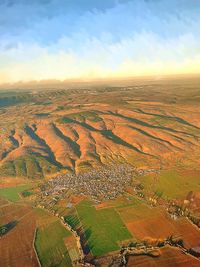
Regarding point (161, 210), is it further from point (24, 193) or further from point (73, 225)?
point (24, 193)

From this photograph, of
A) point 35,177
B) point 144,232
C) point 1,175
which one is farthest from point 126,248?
point 1,175

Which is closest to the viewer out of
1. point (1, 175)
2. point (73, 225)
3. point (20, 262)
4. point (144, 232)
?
point (20, 262)

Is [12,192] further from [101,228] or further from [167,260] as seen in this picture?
[167,260]

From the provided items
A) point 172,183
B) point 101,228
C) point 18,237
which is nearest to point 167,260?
point 101,228

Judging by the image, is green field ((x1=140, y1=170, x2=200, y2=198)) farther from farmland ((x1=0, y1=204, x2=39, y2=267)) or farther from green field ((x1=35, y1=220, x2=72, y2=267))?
farmland ((x1=0, y1=204, x2=39, y2=267))

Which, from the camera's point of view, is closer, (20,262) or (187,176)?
(20,262)

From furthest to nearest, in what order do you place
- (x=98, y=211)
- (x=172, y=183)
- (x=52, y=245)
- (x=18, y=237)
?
(x=172, y=183) < (x=98, y=211) < (x=18, y=237) < (x=52, y=245)
